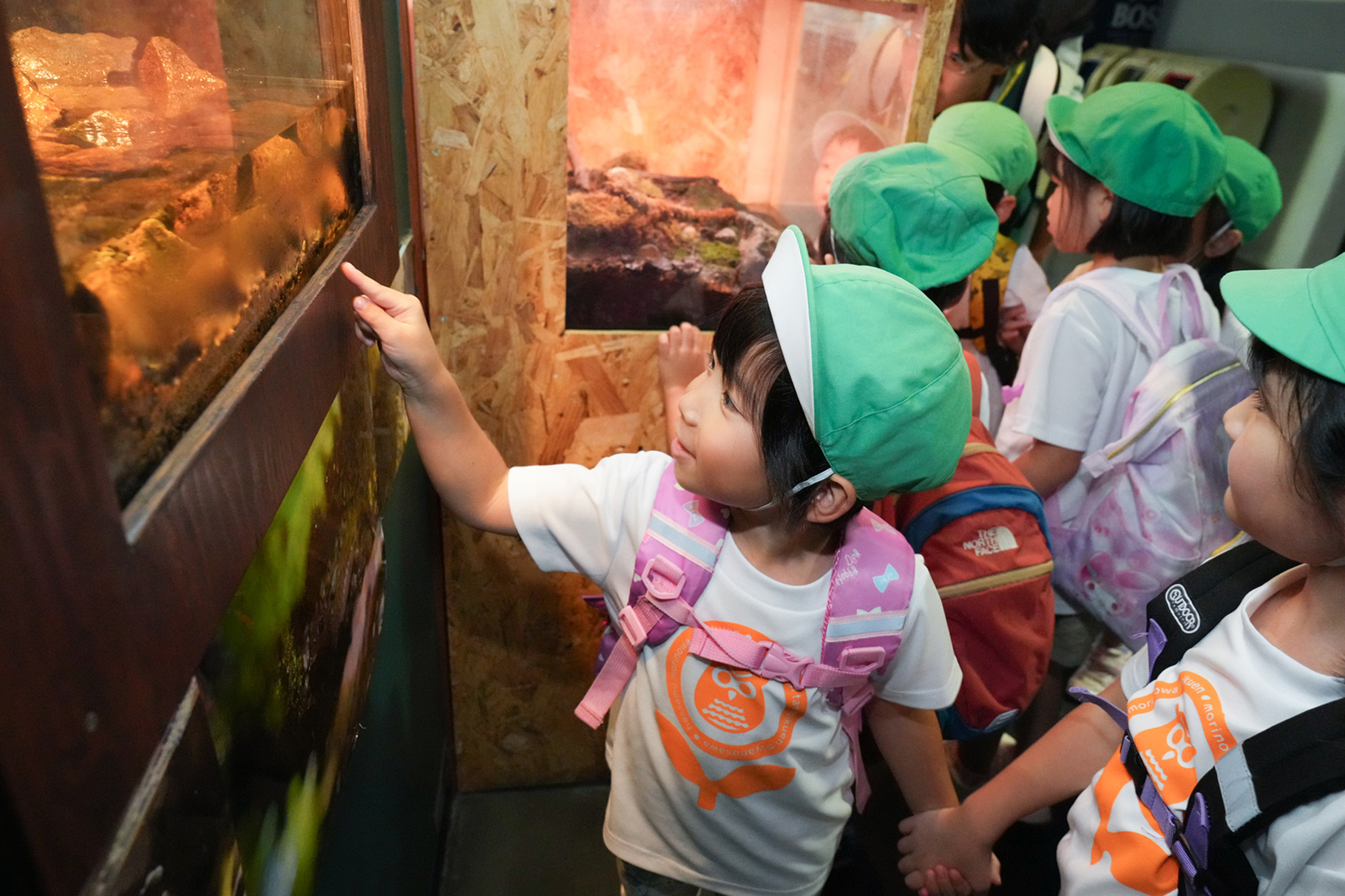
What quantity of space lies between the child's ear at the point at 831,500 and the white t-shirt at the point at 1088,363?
1.02 m

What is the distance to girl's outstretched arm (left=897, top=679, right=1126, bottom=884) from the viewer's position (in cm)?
134

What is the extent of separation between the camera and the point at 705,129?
186 cm

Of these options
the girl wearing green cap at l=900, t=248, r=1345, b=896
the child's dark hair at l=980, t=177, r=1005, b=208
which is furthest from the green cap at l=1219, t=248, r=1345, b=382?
the child's dark hair at l=980, t=177, r=1005, b=208

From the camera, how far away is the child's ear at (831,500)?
1.15 meters

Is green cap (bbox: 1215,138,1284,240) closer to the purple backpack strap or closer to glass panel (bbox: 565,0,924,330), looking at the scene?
glass panel (bbox: 565,0,924,330)

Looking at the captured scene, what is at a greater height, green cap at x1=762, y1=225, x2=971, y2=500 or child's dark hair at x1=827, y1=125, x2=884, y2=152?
child's dark hair at x1=827, y1=125, x2=884, y2=152

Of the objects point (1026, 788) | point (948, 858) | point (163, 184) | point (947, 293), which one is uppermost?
point (163, 184)

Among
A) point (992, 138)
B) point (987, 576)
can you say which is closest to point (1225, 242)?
point (992, 138)

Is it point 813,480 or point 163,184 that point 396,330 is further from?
point 813,480

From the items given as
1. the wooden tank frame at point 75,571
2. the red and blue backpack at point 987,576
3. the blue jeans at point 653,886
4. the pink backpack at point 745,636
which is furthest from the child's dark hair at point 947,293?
the wooden tank frame at point 75,571

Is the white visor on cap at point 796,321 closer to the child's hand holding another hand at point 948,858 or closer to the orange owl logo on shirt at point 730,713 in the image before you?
the orange owl logo on shirt at point 730,713

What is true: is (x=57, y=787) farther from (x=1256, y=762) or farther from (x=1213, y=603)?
(x=1213, y=603)

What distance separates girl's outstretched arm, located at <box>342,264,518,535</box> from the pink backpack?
0.80 ft

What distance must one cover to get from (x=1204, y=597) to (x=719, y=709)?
2.36ft
